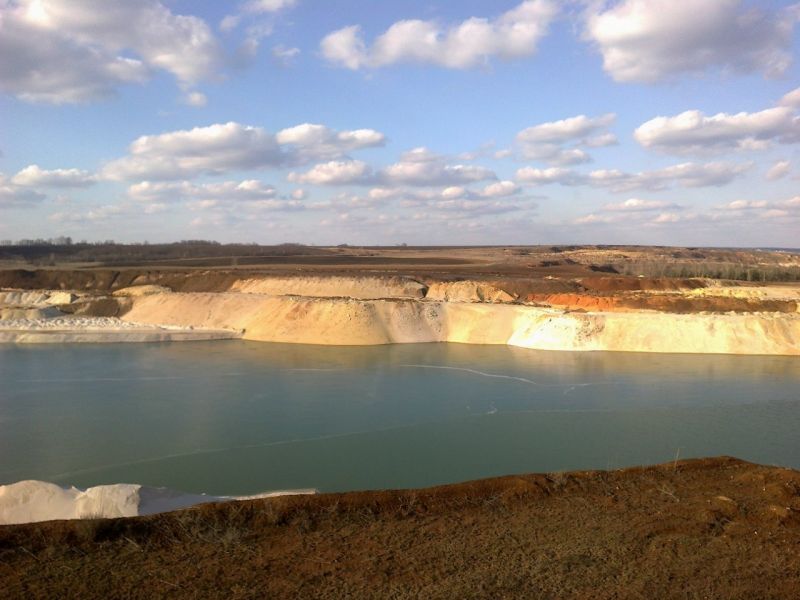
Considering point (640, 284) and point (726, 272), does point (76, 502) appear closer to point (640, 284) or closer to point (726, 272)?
point (640, 284)

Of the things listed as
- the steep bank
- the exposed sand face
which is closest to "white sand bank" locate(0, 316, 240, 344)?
the exposed sand face

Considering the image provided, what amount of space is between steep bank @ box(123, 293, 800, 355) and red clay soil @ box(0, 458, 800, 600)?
73.0 ft

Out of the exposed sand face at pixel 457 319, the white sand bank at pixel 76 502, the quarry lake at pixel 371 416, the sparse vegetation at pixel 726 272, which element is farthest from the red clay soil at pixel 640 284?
the white sand bank at pixel 76 502

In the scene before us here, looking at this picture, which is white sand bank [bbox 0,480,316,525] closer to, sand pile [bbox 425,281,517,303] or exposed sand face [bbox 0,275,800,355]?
exposed sand face [bbox 0,275,800,355]

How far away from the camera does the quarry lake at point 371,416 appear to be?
13844mm

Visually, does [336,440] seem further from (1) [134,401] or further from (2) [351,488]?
(1) [134,401]

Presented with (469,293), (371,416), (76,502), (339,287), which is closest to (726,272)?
(469,293)

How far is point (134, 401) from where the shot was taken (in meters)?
20.6

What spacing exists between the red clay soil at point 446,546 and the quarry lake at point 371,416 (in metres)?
3.30

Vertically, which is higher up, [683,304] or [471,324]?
[683,304]

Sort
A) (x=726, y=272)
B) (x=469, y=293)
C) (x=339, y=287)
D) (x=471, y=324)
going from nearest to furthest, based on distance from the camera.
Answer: (x=471, y=324), (x=469, y=293), (x=339, y=287), (x=726, y=272)

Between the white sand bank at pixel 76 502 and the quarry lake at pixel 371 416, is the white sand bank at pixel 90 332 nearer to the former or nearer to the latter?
the quarry lake at pixel 371 416

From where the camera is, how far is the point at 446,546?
26.7 ft

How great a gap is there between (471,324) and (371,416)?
18.0 meters
